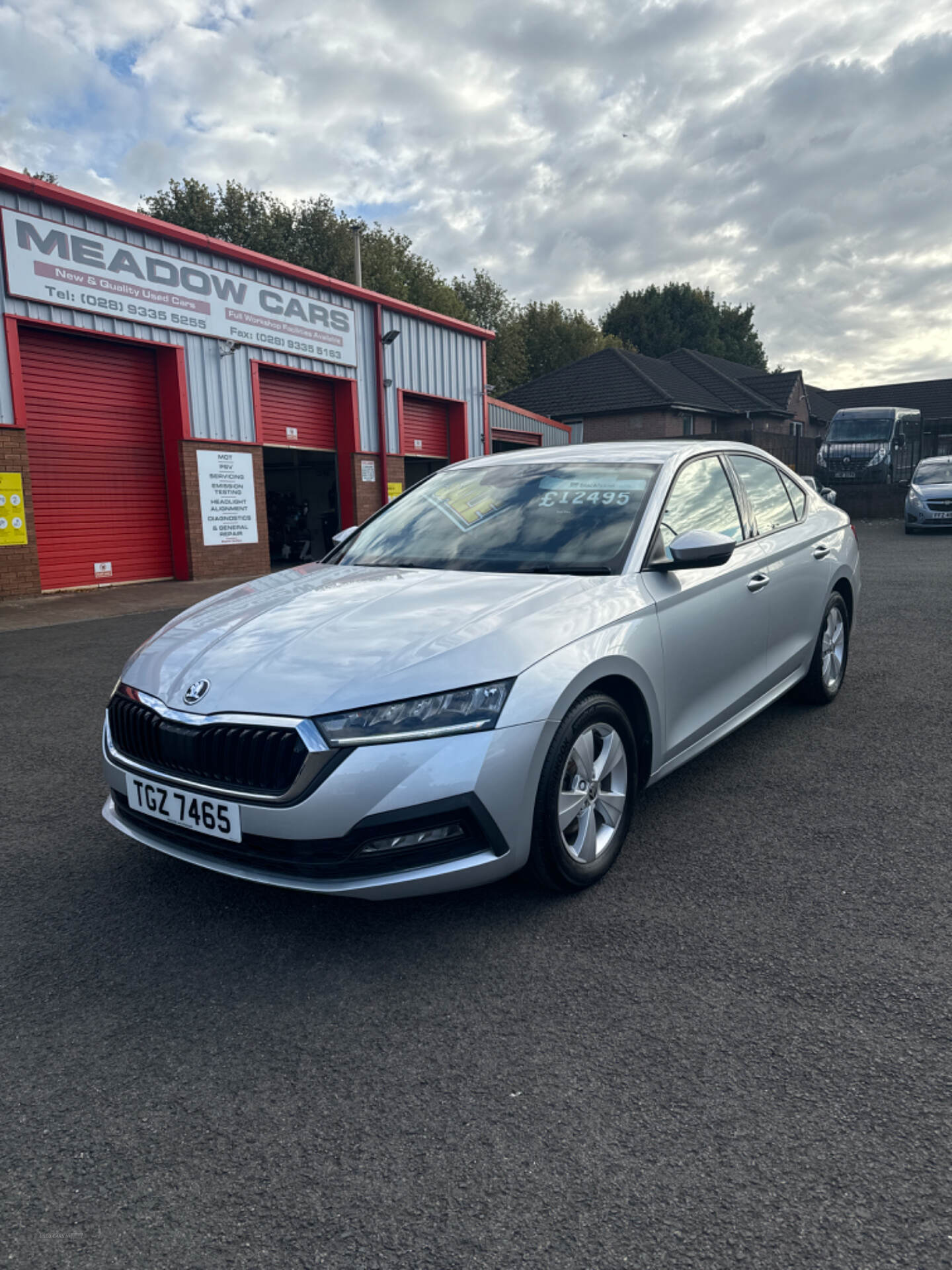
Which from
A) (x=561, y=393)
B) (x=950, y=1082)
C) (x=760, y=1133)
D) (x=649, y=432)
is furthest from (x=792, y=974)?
(x=561, y=393)

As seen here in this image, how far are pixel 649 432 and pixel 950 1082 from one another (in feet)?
119

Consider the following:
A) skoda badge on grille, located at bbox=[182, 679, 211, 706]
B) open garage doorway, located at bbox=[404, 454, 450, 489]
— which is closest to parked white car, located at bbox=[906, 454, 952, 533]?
open garage doorway, located at bbox=[404, 454, 450, 489]

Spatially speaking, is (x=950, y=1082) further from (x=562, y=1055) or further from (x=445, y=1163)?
(x=445, y=1163)

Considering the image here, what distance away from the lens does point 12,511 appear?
12062 mm

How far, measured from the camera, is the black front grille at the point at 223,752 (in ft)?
8.44

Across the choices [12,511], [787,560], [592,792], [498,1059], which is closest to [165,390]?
[12,511]

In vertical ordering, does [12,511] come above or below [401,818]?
above

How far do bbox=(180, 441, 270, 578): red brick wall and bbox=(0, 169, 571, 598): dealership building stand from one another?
1.2 inches

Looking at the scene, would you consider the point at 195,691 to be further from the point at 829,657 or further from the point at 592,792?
the point at 829,657

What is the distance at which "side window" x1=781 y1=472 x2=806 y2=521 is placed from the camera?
199 inches

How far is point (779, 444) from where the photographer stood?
27.6 meters

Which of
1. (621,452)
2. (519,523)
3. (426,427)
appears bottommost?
(519,523)

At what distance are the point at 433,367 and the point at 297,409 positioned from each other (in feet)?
13.5

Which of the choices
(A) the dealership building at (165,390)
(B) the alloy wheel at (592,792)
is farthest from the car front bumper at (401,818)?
(A) the dealership building at (165,390)
